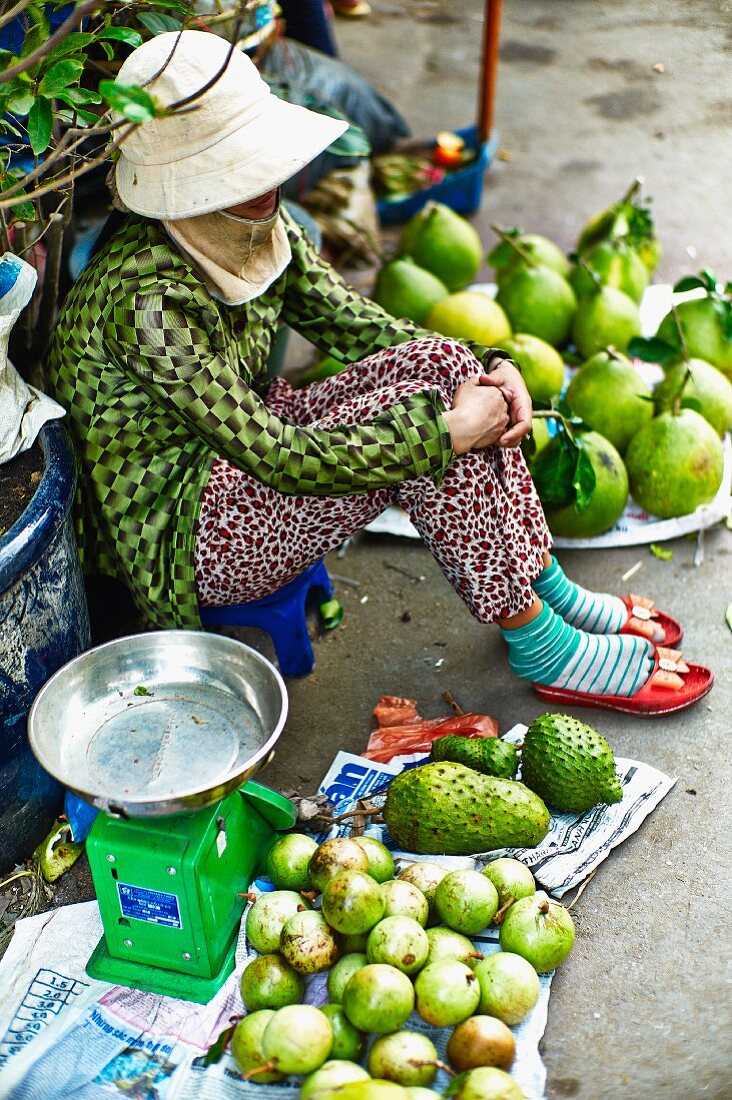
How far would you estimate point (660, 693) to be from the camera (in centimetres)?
254

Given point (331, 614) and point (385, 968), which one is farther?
point (331, 614)

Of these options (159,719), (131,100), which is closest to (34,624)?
(159,719)

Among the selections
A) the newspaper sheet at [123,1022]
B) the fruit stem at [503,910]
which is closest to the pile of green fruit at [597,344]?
the newspaper sheet at [123,1022]

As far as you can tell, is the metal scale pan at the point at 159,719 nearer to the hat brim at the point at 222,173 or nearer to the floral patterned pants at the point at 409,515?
the floral patterned pants at the point at 409,515

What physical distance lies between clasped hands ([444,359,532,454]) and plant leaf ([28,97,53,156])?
0.92m

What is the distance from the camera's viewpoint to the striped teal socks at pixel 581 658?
8.17 ft

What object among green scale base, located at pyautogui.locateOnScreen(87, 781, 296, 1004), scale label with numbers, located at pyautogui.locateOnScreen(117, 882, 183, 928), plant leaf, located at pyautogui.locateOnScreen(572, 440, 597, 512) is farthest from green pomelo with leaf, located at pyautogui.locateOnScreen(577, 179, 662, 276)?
scale label with numbers, located at pyautogui.locateOnScreen(117, 882, 183, 928)

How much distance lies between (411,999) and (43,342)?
173 centimetres

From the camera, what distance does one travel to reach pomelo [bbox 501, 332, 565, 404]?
10.8 ft

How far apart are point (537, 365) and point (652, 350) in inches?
13.4

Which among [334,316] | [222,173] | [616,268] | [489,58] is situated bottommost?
[616,268]

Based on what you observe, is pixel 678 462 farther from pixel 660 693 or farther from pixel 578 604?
pixel 660 693

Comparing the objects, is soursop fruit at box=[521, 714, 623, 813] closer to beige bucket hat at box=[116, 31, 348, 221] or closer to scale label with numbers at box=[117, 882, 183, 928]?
scale label with numbers at box=[117, 882, 183, 928]

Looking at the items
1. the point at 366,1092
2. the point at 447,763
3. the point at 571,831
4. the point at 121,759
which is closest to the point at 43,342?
the point at 121,759
